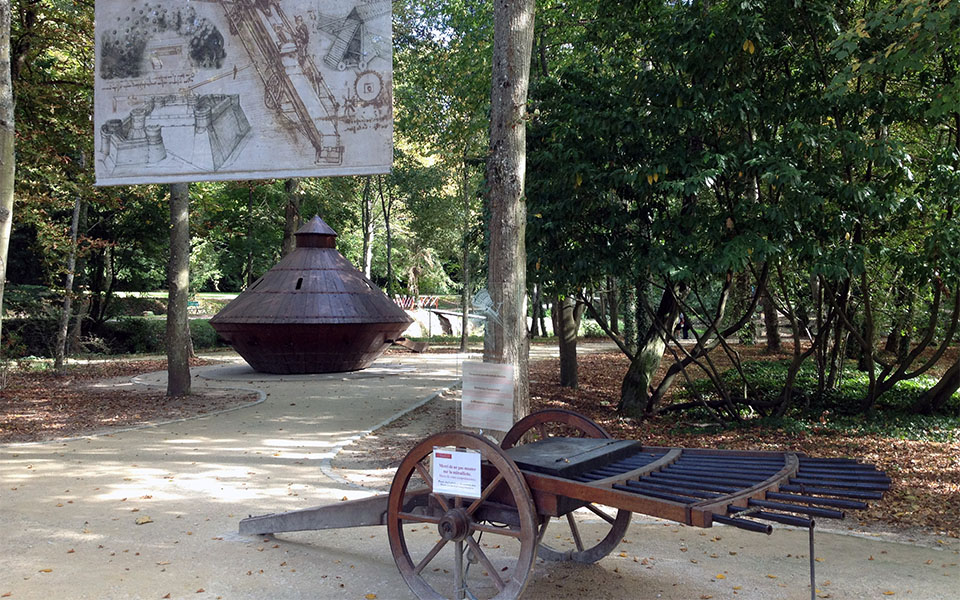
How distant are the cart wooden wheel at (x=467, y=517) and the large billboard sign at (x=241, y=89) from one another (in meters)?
3.65

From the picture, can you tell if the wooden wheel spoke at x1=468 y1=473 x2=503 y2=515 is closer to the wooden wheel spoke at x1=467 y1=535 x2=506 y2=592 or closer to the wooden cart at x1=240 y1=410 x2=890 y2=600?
the wooden cart at x1=240 y1=410 x2=890 y2=600

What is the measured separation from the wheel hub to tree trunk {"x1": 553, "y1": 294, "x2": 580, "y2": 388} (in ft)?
37.4

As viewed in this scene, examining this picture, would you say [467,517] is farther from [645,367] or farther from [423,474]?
[645,367]

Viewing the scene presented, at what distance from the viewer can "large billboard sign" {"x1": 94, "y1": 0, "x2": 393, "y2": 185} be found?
7.58 m

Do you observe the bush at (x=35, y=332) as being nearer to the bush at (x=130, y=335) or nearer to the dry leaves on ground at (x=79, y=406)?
the bush at (x=130, y=335)

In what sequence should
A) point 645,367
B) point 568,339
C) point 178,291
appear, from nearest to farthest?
point 645,367 < point 178,291 < point 568,339

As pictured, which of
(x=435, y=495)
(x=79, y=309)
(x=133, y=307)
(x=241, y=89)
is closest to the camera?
(x=435, y=495)

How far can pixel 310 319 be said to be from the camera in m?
18.2

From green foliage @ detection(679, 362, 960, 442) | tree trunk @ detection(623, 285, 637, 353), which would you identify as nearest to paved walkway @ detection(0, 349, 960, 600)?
green foliage @ detection(679, 362, 960, 442)

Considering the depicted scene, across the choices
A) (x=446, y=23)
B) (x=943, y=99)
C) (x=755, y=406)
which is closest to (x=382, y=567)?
(x=943, y=99)

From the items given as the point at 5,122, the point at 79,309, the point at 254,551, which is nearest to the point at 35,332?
the point at 79,309

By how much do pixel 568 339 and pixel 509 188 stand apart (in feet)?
28.4

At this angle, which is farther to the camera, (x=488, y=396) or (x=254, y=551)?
(x=488, y=396)

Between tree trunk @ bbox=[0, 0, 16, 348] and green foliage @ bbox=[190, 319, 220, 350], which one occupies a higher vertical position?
tree trunk @ bbox=[0, 0, 16, 348]
